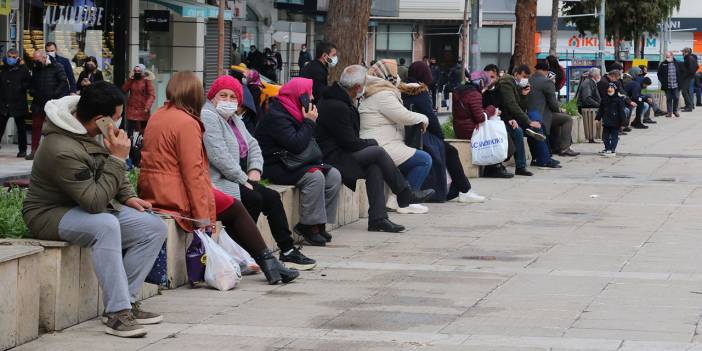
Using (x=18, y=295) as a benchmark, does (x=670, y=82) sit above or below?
above

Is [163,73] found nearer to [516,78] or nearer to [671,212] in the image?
[516,78]

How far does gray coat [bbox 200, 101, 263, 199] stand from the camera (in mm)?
9984

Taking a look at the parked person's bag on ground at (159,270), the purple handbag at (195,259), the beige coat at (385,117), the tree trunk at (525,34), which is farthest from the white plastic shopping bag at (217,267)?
the tree trunk at (525,34)

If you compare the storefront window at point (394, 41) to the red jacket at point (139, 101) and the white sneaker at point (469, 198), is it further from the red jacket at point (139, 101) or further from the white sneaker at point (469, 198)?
the white sneaker at point (469, 198)

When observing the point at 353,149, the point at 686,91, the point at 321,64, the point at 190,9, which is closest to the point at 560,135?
the point at 321,64

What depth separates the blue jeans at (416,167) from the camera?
1395cm

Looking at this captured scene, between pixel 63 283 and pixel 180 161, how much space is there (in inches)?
54.0

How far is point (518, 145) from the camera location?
18.7 meters

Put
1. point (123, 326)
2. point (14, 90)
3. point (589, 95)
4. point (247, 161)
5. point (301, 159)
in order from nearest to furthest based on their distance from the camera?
point (123, 326), point (247, 161), point (301, 159), point (14, 90), point (589, 95)

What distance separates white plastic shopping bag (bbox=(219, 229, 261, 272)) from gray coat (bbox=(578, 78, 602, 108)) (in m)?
17.2

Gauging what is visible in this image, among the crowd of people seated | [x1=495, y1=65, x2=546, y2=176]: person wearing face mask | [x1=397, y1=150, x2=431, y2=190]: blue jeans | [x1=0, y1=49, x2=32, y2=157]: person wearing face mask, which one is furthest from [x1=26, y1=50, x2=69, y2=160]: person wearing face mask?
[x1=397, y1=150, x2=431, y2=190]: blue jeans

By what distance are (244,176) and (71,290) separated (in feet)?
7.69

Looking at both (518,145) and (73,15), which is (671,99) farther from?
(518,145)

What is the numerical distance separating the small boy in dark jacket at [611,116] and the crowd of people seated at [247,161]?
3324 millimetres
